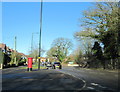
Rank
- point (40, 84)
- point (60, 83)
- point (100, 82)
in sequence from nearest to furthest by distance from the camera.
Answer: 1. point (40, 84)
2. point (60, 83)
3. point (100, 82)

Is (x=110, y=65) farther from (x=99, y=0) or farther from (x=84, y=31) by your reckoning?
(x=99, y=0)

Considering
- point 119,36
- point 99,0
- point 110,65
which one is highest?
point 99,0

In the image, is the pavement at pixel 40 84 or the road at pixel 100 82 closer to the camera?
the pavement at pixel 40 84

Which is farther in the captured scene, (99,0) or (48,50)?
(48,50)

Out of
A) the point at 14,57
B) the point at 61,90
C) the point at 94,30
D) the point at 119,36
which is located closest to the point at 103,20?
the point at 94,30

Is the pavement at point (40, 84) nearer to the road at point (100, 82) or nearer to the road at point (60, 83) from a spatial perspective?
the road at point (60, 83)

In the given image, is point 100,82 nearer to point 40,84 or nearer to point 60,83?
point 60,83

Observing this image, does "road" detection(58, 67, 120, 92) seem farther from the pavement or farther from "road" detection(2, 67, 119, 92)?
the pavement

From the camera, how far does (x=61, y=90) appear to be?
9211 mm

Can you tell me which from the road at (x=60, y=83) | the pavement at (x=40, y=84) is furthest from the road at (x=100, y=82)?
the pavement at (x=40, y=84)

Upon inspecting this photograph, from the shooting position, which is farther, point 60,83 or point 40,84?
point 60,83

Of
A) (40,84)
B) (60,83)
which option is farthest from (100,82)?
(40,84)

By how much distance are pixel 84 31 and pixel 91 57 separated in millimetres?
12439

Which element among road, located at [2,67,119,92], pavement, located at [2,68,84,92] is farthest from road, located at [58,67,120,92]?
pavement, located at [2,68,84,92]
